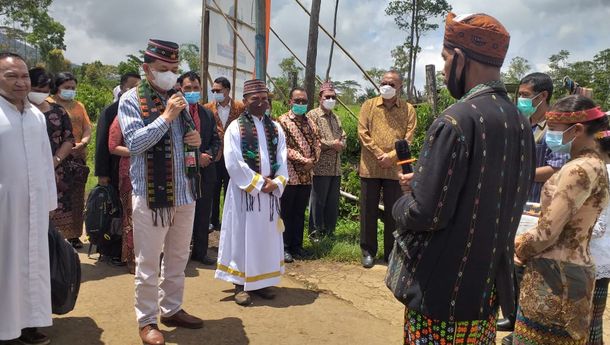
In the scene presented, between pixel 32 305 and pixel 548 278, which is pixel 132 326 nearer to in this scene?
pixel 32 305

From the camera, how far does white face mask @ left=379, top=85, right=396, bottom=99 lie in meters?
5.21

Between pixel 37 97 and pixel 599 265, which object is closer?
pixel 599 265

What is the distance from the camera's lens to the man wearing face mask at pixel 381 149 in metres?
5.27

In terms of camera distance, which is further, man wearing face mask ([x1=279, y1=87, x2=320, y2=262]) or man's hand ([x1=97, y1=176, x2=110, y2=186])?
man wearing face mask ([x1=279, y1=87, x2=320, y2=262])

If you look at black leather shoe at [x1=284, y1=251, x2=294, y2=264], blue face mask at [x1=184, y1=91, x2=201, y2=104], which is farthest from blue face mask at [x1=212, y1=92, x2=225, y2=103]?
black leather shoe at [x1=284, y1=251, x2=294, y2=264]

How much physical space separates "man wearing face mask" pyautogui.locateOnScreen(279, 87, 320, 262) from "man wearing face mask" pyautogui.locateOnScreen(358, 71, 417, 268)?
0.59m

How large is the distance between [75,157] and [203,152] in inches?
61.8

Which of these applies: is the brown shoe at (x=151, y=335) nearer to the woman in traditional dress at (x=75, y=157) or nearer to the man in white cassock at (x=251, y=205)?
the man in white cassock at (x=251, y=205)

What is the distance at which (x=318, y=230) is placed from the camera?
6016 millimetres

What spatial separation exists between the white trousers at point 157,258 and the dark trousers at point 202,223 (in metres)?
1.63

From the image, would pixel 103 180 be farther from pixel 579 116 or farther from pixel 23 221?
pixel 579 116

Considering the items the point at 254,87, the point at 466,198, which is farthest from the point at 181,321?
the point at 466,198

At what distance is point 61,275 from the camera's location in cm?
322

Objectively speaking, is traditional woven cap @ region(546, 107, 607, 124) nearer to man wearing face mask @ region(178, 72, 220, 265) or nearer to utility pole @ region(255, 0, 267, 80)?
man wearing face mask @ region(178, 72, 220, 265)
